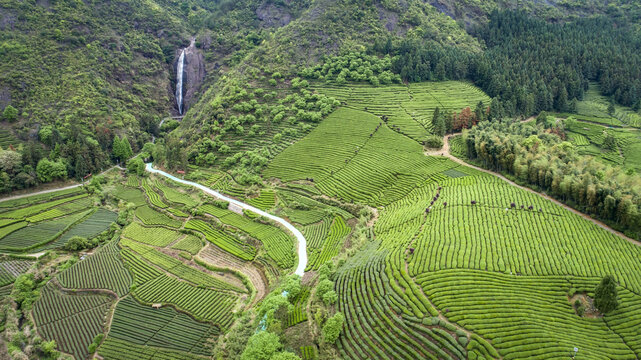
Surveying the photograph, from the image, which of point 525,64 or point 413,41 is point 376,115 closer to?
point 413,41

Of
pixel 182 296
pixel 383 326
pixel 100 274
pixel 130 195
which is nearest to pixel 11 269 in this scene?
pixel 100 274

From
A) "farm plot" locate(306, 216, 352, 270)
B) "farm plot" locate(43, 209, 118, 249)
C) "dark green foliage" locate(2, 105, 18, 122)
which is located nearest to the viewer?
"farm plot" locate(306, 216, 352, 270)

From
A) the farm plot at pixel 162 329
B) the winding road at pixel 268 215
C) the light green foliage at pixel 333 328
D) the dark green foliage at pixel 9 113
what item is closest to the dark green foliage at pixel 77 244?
the farm plot at pixel 162 329

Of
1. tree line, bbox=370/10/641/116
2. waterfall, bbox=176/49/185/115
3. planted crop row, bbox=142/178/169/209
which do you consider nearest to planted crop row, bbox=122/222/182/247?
planted crop row, bbox=142/178/169/209

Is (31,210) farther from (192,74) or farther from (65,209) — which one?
(192,74)

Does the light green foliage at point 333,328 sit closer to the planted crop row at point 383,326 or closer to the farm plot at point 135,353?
the planted crop row at point 383,326

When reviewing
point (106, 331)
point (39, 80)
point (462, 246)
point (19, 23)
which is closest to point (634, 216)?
point (462, 246)

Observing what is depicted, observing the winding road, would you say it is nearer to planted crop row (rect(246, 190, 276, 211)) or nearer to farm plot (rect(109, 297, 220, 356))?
planted crop row (rect(246, 190, 276, 211))
